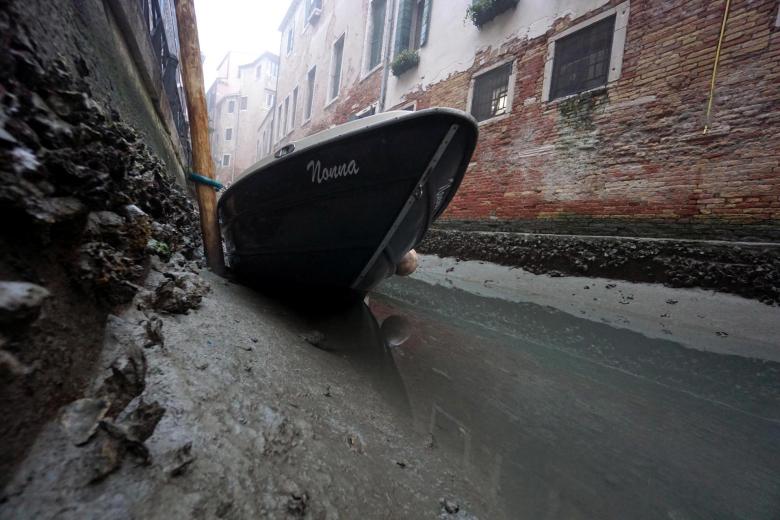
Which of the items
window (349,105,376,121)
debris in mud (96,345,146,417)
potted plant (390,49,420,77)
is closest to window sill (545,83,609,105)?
potted plant (390,49,420,77)

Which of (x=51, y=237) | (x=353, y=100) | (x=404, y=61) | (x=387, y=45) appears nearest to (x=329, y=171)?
(x=51, y=237)

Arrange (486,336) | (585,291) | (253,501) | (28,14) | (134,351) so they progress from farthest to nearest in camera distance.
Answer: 1. (585,291)
2. (486,336)
3. (28,14)
4. (134,351)
5. (253,501)

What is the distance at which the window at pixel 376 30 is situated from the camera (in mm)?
10625

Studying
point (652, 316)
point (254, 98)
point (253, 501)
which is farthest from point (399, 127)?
point (254, 98)

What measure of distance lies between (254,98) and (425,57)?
29.7 metres

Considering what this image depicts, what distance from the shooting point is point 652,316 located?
9.95ft

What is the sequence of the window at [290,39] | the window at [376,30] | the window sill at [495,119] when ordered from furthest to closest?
the window at [290,39]
the window at [376,30]
the window sill at [495,119]

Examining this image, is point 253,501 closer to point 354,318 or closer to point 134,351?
point 134,351

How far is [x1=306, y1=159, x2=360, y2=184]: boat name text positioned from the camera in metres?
2.23

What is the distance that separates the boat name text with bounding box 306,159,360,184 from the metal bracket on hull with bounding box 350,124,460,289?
0.41 metres

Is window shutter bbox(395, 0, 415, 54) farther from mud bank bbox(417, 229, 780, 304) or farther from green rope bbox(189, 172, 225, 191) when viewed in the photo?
green rope bbox(189, 172, 225, 191)

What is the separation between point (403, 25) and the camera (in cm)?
872

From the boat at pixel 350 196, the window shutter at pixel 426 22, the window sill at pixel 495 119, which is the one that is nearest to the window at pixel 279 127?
the window shutter at pixel 426 22

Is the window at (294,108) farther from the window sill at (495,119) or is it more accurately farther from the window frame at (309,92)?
the window sill at (495,119)
